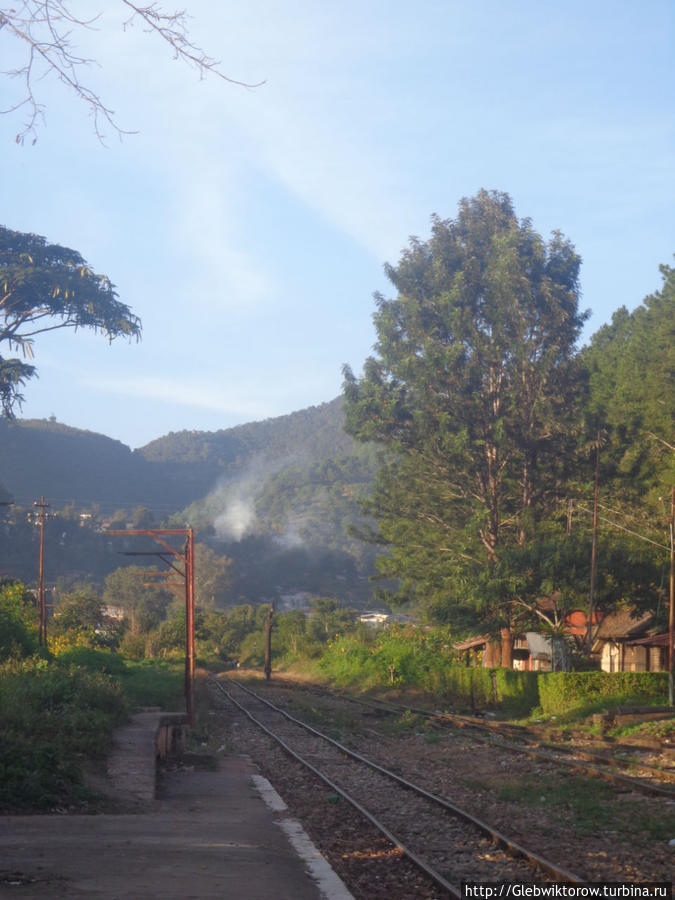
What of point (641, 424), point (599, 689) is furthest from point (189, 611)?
point (641, 424)

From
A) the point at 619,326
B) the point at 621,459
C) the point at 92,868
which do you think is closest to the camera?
the point at 92,868

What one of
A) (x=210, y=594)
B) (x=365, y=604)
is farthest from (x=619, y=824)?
(x=365, y=604)

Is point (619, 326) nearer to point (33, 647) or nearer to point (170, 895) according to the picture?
point (33, 647)

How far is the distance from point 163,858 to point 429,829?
420 centimetres

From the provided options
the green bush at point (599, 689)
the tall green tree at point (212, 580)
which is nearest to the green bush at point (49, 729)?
the green bush at point (599, 689)

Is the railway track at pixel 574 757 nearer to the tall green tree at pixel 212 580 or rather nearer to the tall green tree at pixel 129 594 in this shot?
the tall green tree at pixel 129 594

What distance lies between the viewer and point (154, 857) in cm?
808

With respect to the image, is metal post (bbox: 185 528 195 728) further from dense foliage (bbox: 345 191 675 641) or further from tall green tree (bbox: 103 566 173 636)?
tall green tree (bbox: 103 566 173 636)

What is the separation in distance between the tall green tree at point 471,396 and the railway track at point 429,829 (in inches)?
847

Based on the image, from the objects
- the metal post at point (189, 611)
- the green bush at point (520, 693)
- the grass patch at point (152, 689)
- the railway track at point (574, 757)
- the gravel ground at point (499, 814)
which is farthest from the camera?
the green bush at point (520, 693)

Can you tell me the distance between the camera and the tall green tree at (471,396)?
132 ft

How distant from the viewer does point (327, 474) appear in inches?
7249

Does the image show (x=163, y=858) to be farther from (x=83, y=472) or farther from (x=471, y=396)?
(x=83, y=472)

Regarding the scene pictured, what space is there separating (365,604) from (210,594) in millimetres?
23672
